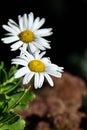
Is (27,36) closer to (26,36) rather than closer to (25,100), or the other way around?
(26,36)

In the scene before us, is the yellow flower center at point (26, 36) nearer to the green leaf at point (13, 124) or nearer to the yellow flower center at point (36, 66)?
the yellow flower center at point (36, 66)

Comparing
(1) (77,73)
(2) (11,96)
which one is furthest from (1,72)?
(1) (77,73)

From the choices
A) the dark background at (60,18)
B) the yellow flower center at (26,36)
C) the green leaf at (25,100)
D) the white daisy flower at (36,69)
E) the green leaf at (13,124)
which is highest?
the dark background at (60,18)

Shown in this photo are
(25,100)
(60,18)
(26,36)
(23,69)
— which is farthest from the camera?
(60,18)

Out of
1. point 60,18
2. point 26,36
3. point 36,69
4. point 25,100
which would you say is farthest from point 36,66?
point 60,18

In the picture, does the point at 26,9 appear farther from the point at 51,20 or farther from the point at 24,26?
the point at 24,26

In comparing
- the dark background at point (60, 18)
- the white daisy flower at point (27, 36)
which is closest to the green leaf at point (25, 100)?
the white daisy flower at point (27, 36)
